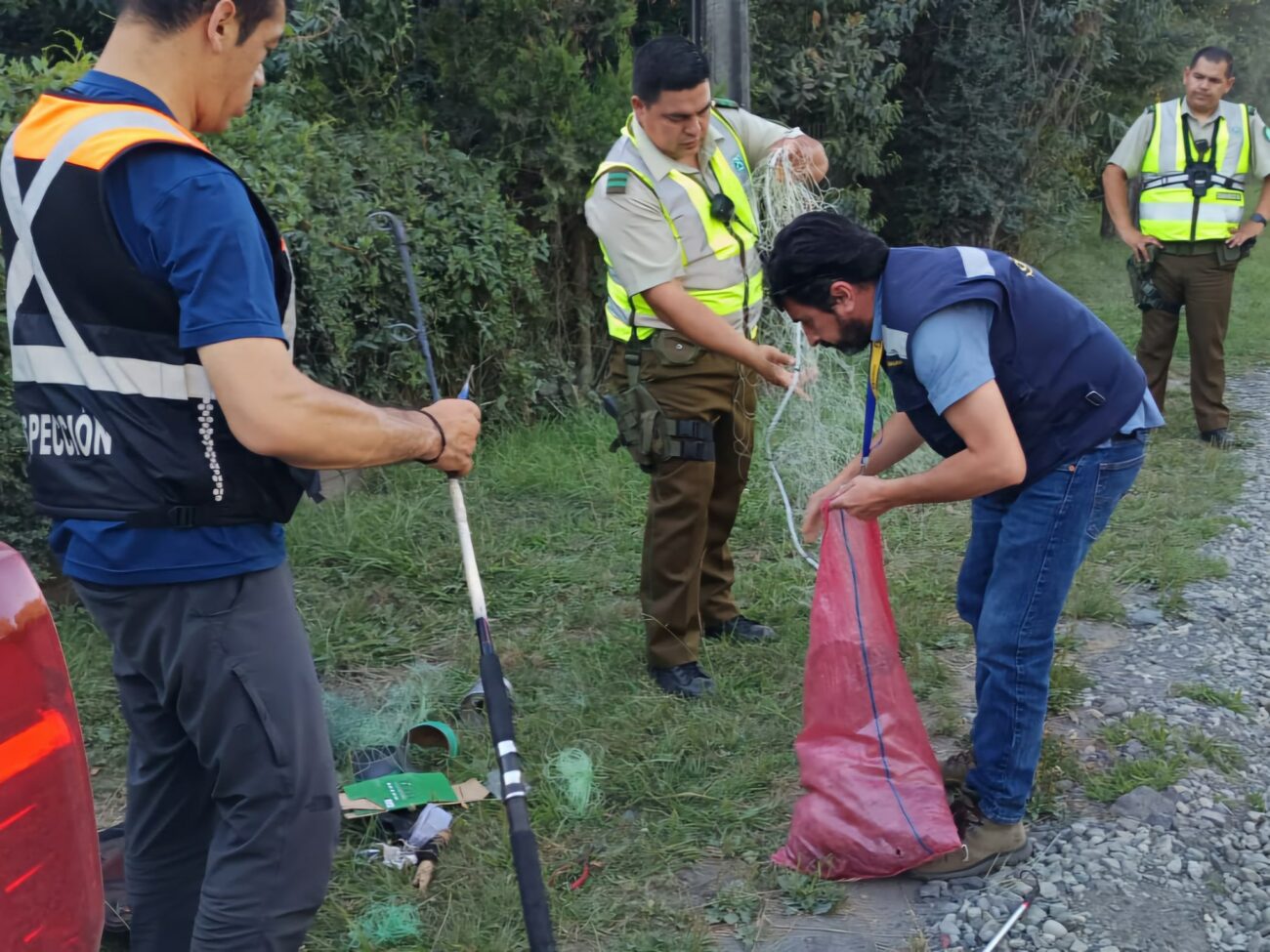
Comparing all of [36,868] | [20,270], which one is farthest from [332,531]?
[36,868]

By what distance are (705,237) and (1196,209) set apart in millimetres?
4115

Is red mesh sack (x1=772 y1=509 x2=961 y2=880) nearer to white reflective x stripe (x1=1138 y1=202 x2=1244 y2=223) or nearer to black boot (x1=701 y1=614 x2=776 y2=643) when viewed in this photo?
black boot (x1=701 y1=614 x2=776 y2=643)

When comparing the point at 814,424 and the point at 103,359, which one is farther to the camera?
the point at 814,424

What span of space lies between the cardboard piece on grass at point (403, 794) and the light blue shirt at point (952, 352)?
1.81m

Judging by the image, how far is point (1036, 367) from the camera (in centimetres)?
284

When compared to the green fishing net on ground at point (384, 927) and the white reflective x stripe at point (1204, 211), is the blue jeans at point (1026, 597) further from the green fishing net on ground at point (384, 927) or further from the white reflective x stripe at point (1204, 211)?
the white reflective x stripe at point (1204, 211)

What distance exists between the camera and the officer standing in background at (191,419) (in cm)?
179

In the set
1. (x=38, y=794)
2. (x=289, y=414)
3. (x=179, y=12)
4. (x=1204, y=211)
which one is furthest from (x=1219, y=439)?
(x=38, y=794)

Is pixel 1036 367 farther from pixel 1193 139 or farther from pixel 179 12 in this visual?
pixel 1193 139

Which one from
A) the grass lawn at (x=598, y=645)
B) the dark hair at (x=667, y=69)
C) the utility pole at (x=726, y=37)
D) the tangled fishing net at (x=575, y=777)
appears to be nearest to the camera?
the grass lawn at (x=598, y=645)

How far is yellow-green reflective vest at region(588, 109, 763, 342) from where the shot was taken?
3832 millimetres

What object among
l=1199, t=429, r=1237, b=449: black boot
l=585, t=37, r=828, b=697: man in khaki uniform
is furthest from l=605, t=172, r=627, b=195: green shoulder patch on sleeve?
l=1199, t=429, r=1237, b=449: black boot

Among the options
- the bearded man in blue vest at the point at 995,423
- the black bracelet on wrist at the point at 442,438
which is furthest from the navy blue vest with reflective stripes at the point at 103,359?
the bearded man in blue vest at the point at 995,423

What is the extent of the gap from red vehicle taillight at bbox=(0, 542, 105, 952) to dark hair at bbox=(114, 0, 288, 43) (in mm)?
850
